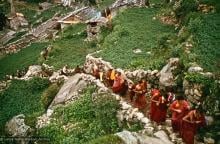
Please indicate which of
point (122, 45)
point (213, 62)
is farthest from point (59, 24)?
point (213, 62)

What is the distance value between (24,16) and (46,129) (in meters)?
50.0

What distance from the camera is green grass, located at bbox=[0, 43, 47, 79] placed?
44719mm

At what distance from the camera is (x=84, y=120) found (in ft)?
81.2

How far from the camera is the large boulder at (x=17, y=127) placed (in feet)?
92.1

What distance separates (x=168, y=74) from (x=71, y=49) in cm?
2188

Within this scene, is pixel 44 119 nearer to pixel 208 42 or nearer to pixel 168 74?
pixel 168 74

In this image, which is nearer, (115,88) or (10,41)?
(115,88)

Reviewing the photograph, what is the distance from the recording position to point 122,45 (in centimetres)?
3319

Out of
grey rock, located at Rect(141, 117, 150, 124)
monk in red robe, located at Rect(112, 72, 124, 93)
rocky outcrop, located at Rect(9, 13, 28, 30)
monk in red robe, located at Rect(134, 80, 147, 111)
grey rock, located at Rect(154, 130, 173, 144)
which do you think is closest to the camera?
grey rock, located at Rect(154, 130, 173, 144)

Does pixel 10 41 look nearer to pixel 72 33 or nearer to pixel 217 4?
pixel 72 33

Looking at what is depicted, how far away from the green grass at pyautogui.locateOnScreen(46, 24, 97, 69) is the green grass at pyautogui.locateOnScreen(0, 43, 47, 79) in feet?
8.14

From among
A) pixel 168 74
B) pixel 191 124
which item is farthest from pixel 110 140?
pixel 168 74

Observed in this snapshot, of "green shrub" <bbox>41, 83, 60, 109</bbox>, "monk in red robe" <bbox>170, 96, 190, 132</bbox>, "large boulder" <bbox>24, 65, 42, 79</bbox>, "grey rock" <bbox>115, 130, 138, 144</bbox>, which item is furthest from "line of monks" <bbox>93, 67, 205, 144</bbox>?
"large boulder" <bbox>24, 65, 42, 79</bbox>

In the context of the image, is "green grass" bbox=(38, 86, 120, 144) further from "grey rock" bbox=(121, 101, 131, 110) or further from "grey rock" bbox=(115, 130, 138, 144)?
"grey rock" bbox=(115, 130, 138, 144)
